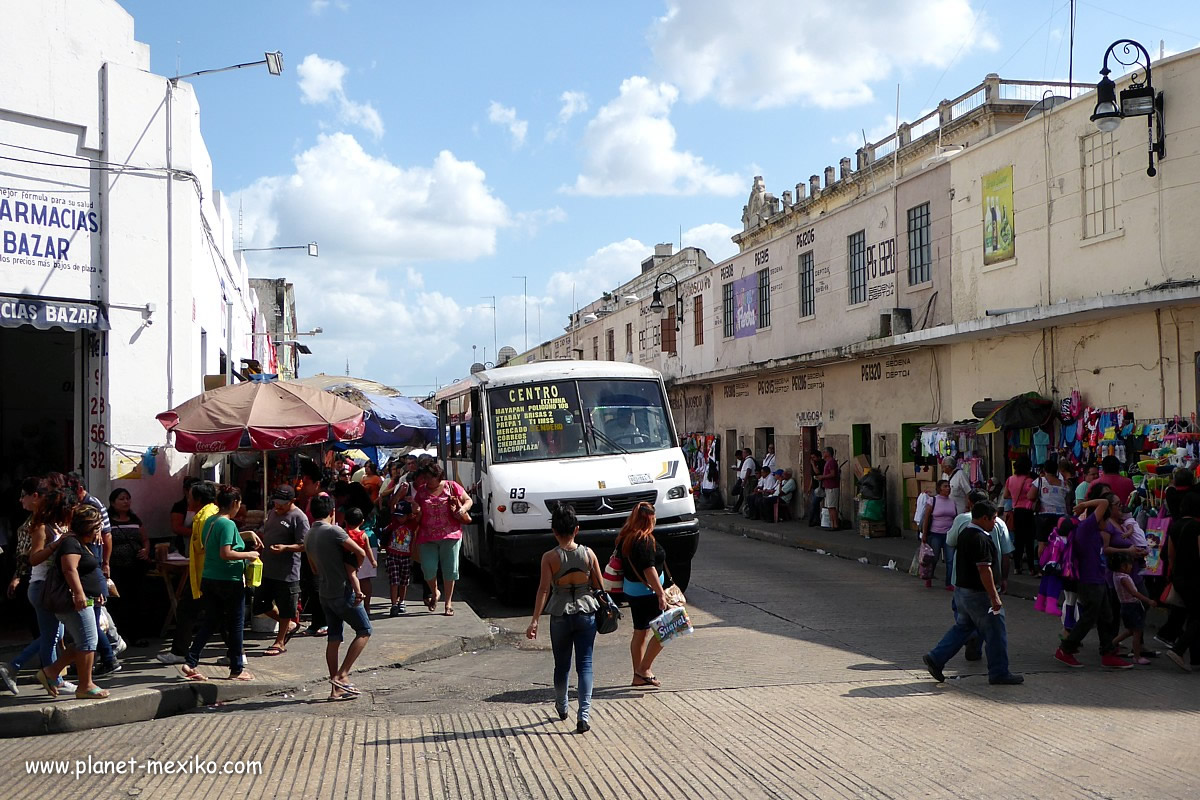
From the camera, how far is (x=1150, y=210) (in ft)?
47.5

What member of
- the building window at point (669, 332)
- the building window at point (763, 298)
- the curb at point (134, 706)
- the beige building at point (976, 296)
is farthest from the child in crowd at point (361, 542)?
the building window at point (669, 332)

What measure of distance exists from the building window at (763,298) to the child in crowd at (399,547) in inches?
676

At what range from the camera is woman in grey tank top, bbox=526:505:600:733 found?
7.68 meters

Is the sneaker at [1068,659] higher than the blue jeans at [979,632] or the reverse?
the reverse

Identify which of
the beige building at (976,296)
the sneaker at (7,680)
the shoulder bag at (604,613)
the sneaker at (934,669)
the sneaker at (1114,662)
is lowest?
the sneaker at (1114,662)

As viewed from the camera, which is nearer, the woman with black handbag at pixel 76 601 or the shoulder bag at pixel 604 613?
the shoulder bag at pixel 604 613

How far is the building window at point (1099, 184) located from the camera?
15.3m

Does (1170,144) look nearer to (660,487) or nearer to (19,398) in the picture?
(660,487)

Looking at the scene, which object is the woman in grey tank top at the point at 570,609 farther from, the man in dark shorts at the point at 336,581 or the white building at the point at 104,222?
the white building at the point at 104,222

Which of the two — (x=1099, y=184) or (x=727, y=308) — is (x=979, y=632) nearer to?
(x=1099, y=184)

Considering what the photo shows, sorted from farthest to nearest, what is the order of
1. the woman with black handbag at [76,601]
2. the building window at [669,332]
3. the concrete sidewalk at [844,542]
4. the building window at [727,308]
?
the building window at [669,332], the building window at [727,308], the concrete sidewalk at [844,542], the woman with black handbag at [76,601]

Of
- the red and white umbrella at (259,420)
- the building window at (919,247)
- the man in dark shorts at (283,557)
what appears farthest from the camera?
the building window at (919,247)

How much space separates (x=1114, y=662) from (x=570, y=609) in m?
5.25

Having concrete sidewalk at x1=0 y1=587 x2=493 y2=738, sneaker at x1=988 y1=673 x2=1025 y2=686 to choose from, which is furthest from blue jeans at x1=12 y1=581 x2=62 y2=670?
sneaker at x1=988 y1=673 x2=1025 y2=686
